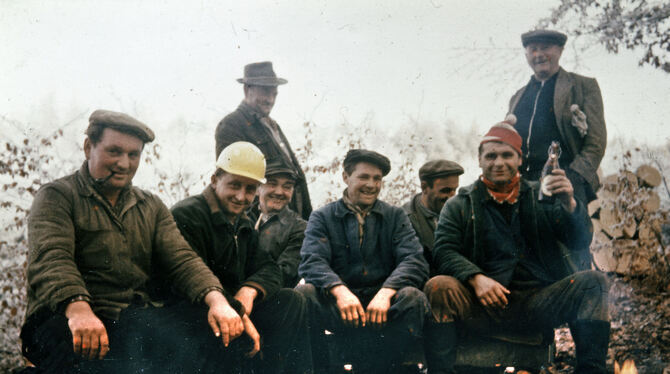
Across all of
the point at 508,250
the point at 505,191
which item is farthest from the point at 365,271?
the point at 505,191

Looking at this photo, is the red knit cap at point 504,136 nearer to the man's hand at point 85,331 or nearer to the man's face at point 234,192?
the man's face at point 234,192

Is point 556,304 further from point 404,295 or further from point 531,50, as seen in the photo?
point 531,50

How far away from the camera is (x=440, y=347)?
381 centimetres

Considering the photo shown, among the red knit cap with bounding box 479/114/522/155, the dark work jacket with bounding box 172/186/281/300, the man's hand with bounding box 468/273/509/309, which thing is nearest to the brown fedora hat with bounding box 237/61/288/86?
the dark work jacket with bounding box 172/186/281/300

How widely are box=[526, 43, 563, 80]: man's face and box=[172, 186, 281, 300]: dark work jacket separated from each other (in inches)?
111

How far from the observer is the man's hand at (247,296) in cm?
375

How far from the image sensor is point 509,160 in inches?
171

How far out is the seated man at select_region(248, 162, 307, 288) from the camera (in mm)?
4539

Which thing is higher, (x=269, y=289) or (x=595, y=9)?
(x=595, y=9)

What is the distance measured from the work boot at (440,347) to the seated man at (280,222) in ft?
3.92

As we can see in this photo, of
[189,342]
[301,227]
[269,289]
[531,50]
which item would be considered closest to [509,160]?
[531,50]

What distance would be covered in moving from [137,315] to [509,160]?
2764mm

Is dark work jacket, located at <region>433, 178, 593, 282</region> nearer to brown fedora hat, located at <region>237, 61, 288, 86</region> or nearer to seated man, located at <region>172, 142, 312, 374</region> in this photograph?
seated man, located at <region>172, 142, 312, 374</region>

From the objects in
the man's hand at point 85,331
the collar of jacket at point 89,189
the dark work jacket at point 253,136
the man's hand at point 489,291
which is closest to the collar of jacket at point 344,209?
the man's hand at point 489,291
